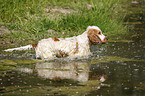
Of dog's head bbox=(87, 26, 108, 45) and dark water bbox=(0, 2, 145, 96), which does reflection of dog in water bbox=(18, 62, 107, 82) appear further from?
dog's head bbox=(87, 26, 108, 45)

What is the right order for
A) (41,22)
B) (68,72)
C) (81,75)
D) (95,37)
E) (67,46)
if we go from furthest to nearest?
1. (41,22)
2. (95,37)
3. (67,46)
4. (68,72)
5. (81,75)

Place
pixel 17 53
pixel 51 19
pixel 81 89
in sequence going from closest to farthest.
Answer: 1. pixel 81 89
2. pixel 17 53
3. pixel 51 19

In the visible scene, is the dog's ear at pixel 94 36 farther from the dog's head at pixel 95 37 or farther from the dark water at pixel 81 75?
the dark water at pixel 81 75

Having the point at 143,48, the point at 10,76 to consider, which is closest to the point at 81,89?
the point at 10,76

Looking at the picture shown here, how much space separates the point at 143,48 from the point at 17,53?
330cm

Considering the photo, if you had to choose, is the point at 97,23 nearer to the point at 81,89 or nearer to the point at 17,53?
the point at 17,53

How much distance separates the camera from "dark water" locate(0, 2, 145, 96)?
4.46m

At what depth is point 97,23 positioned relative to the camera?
10.5 meters

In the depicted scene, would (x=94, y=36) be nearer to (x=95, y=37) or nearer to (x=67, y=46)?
(x=95, y=37)

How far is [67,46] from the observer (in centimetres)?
657

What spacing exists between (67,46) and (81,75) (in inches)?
51.1

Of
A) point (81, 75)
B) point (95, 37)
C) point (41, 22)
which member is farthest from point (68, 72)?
point (41, 22)

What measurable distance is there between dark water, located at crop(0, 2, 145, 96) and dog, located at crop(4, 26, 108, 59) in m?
0.18

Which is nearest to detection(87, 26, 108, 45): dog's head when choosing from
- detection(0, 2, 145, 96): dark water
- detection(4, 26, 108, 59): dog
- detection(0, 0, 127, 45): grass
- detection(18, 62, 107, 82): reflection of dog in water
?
detection(4, 26, 108, 59): dog
